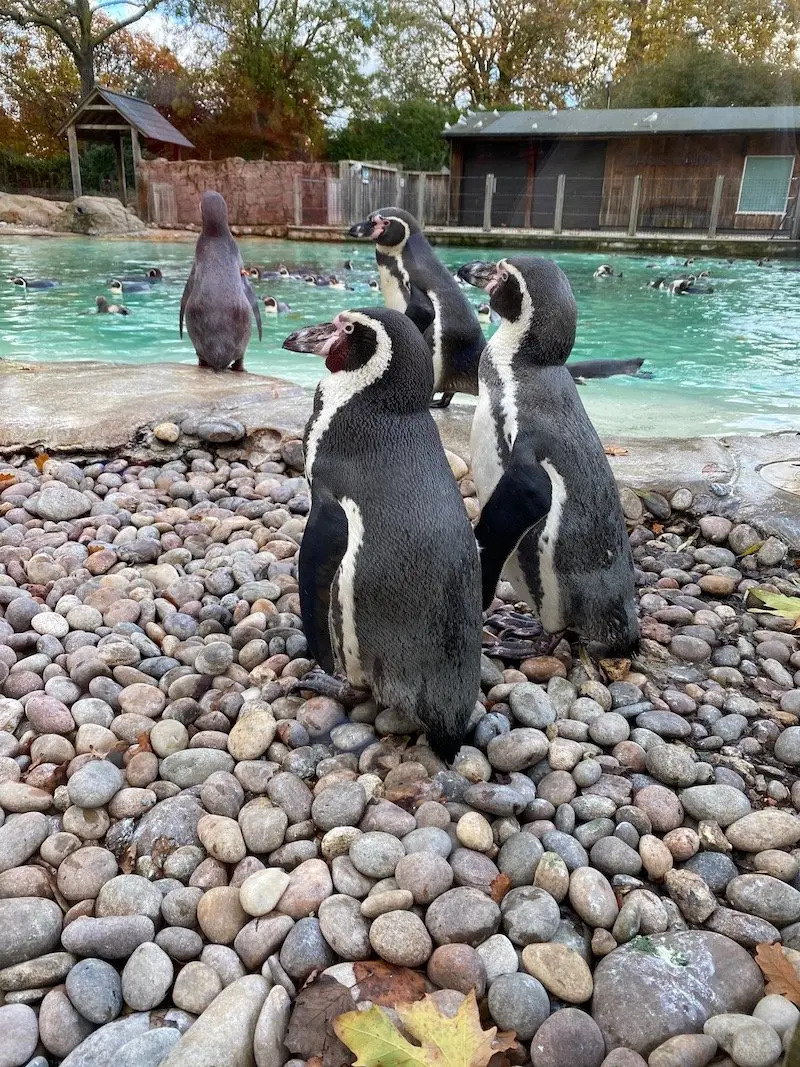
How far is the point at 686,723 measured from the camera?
193 cm

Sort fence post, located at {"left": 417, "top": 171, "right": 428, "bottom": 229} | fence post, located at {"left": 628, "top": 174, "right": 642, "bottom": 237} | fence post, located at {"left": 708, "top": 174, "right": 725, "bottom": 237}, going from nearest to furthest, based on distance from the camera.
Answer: fence post, located at {"left": 708, "top": 174, "right": 725, "bottom": 237} → fence post, located at {"left": 628, "top": 174, "right": 642, "bottom": 237} → fence post, located at {"left": 417, "top": 171, "right": 428, "bottom": 229}

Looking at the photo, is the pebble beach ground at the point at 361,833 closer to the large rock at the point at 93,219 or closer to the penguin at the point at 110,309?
the penguin at the point at 110,309

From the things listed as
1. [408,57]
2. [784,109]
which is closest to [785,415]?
[784,109]

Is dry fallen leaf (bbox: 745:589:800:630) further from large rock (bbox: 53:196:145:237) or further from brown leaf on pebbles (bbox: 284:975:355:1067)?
large rock (bbox: 53:196:145:237)

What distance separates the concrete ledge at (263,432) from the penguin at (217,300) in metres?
0.53

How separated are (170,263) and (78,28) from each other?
21.2 meters

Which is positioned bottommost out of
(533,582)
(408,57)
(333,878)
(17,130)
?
(333,878)

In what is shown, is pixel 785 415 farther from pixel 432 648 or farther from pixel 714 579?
pixel 432 648

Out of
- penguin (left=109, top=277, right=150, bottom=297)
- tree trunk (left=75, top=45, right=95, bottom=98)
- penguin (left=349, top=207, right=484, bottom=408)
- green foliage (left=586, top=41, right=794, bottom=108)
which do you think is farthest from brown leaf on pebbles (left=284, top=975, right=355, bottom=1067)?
tree trunk (left=75, top=45, right=95, bottom=98)

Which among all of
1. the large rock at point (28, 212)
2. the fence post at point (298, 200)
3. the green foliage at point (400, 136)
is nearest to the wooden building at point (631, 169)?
the green foliage at point (400, 136)

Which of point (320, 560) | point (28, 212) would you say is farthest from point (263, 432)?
point (28, 212)

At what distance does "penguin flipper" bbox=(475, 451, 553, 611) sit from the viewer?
199 cm

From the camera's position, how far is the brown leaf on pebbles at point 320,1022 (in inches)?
45.8

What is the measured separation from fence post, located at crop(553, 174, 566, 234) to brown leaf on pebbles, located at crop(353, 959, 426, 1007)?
71.8 feet
